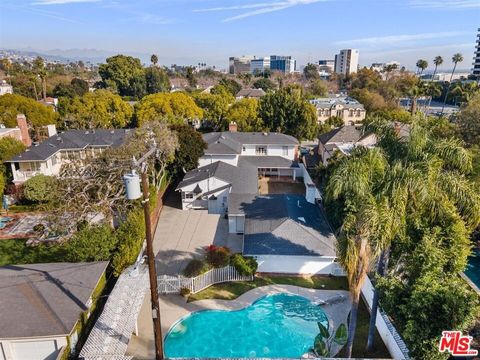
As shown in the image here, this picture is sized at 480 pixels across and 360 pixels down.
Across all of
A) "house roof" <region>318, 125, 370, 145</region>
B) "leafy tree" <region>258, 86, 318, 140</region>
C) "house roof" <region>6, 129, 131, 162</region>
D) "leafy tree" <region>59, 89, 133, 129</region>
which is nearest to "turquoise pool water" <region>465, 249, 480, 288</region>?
"house roof" <region>318, 125, 370, 145</region>

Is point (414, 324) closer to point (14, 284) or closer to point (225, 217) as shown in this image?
point (14, 284)

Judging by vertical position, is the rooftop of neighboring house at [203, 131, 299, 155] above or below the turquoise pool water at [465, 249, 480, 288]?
above

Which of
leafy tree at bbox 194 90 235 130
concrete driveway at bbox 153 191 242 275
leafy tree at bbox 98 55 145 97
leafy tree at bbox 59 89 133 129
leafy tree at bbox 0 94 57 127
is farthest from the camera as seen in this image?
leafy tree at bbox 98 55 145 97

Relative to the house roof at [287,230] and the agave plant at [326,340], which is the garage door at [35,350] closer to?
the agave plant at [326,340]

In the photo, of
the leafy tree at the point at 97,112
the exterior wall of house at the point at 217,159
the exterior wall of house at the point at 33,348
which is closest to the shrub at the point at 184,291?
the exterior wall of house at the point at 33,348

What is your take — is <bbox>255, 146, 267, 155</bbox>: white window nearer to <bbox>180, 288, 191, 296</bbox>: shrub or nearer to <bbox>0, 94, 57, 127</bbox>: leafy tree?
<bbox>180, 288, 191, 296</bbox>: shrub

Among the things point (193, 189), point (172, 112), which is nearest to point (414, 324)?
point (193, 189)

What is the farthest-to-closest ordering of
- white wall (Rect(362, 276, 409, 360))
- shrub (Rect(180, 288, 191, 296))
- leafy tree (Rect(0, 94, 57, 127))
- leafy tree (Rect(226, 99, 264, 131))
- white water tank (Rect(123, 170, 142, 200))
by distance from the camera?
leafy tree (Rect(226, 99, 264, 131)) → leafy tree (Rect(0, 94, 57, 127)) → shrub (Rect(180, 288, 191, 296)) → white wall (Rect(362, 276, 409, 360)) → white water tank (Rect(123, 170, 142, 200))
